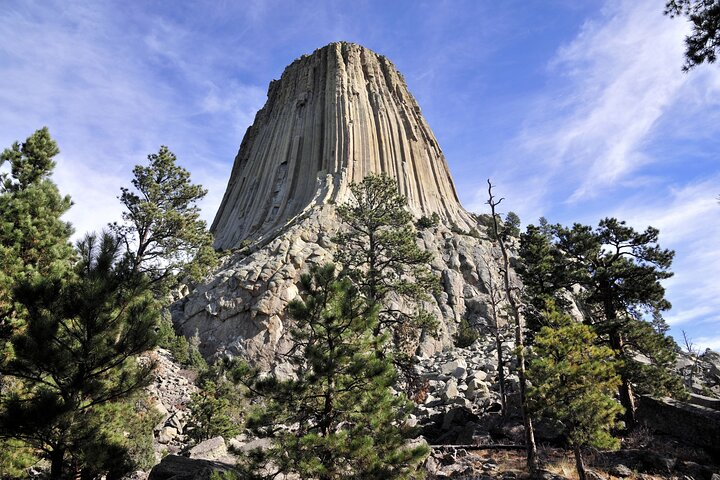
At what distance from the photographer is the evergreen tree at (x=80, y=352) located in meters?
6.07

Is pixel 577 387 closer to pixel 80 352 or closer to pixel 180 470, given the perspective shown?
pixel 180 470

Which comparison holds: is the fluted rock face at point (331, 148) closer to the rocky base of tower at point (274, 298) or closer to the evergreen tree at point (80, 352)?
the rocky base of tower at point (274, 298)

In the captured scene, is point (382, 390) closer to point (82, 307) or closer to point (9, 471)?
point (82, 307)

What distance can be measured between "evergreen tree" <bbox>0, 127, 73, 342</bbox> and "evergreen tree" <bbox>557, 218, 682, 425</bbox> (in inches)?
678

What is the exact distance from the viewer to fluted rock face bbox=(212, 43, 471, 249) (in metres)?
55.0

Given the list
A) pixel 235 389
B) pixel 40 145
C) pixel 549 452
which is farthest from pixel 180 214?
pixel 549 452

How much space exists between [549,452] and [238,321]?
24.8m

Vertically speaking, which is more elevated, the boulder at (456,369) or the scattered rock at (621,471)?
the boulder at (456,369)

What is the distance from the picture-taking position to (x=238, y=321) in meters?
32.4

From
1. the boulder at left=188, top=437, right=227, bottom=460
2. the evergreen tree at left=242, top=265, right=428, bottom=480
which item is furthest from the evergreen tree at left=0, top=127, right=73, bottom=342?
the boulder at left=188, top=437, right=227, bottom=460

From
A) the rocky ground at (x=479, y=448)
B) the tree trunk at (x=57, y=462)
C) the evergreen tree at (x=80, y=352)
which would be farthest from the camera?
the rocky ground at (x=479, y=448)

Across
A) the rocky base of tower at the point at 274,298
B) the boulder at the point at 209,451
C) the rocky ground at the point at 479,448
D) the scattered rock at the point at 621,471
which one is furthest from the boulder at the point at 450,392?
the boulder at the point at 209,451

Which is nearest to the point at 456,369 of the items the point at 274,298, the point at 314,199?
the point at 274,298

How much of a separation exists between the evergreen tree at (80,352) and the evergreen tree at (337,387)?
2.60m
